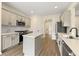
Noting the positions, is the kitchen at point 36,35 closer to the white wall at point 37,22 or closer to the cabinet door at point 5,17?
the cabinet door at point 5,17

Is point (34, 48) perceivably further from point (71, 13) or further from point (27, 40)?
point (71, 13)

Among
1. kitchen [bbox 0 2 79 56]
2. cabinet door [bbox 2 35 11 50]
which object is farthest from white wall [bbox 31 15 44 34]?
cabinet door [bbox 2 35 11 50]

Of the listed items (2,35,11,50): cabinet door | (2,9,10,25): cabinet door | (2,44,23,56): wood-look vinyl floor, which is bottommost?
(2,44,23,56): wood-look vinyl floor

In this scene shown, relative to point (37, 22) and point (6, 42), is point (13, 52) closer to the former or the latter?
point (6, 42)

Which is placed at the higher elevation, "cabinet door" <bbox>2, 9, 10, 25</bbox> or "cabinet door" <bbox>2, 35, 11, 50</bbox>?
"cabinet door" <bbox>2, 9, 10, 25</bbox>

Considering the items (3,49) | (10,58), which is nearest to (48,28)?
(3,49)

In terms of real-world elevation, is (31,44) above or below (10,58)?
below

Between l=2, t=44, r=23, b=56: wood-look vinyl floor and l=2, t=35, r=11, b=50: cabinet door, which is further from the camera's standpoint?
l=2, t=35, r=11, b=50: cabinet door

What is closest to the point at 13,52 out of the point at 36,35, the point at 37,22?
the point at 36,35

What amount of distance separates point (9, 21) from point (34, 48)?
2.80m

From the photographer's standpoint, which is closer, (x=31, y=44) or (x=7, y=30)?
(x=31, y=44)

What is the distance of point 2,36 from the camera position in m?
4.49

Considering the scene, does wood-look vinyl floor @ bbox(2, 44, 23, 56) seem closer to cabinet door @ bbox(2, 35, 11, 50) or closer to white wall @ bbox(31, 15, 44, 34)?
cabinet door @ bbox(2, 35, 11, 50)

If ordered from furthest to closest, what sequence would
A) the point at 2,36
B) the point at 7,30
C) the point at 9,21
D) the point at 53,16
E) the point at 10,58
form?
the point at 53,16 → the point at 7,30 → the point at 9,21 → the point at 2,36 → the point at 10,58
